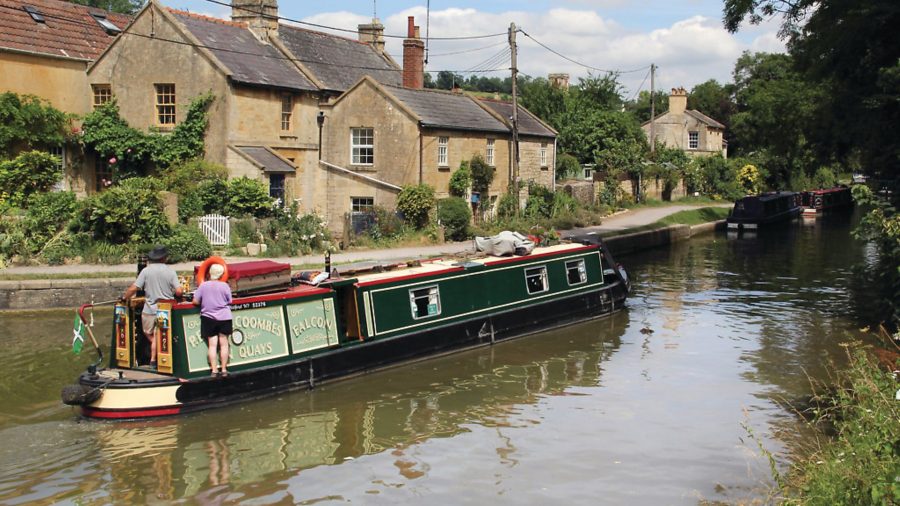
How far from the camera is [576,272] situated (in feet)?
63.9

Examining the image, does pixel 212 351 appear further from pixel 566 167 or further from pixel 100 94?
pixel 566 167

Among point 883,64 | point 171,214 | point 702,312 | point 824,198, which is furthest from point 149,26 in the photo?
point 824,198

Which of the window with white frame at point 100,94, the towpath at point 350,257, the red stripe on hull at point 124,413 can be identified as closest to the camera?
the red stripe on hull at point 124,413

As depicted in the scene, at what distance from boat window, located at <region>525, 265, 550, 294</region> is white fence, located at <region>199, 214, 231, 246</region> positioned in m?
9.02

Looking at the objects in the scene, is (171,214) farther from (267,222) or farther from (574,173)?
(574,173)

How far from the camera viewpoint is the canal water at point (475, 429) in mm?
9836

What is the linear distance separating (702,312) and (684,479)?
11.0m

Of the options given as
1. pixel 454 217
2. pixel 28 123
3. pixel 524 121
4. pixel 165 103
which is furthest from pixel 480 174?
pixel 28 123

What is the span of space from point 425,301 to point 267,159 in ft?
41.8

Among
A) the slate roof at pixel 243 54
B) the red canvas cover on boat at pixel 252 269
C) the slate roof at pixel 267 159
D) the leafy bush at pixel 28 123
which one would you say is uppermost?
the slate roof at pixel 243 54

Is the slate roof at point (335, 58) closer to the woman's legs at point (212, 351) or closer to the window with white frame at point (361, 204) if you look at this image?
the window with white frame at point (361, 204)

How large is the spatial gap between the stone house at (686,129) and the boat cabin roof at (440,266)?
42667 millimetres

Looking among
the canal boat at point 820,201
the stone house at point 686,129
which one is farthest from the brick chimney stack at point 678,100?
the canal boat at point 820,201

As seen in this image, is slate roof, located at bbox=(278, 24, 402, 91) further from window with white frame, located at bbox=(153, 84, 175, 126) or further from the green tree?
the green tree
